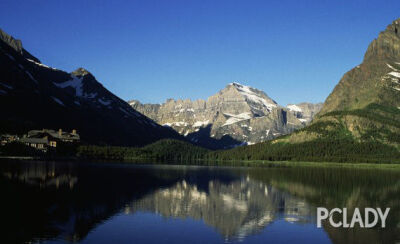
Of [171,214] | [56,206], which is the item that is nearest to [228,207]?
[171,214]

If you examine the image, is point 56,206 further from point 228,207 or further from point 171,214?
point 228,207

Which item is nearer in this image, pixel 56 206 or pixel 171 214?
pixel 56 206

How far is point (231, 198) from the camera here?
3482 inches

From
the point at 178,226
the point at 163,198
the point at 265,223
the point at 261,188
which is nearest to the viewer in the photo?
the point at 178,226

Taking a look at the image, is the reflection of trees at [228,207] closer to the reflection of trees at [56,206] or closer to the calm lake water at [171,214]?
the calm lake water at [171,214]

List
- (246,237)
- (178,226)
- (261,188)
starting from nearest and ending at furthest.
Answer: (246,237), (178,226), (261,188)

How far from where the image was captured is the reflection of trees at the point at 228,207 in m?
60.1

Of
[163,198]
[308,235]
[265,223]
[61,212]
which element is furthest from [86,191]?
[308,235]

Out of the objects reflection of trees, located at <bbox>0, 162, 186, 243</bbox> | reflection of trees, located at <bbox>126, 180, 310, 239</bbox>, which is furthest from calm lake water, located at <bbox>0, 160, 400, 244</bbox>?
reflection of trees, located at <bbox>126, 180, 310, 239</bbox>

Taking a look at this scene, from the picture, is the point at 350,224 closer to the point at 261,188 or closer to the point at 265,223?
the point at 265,223

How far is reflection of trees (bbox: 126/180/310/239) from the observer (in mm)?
60094

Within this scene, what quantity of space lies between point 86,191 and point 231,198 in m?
31.3

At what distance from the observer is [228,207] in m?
75.8

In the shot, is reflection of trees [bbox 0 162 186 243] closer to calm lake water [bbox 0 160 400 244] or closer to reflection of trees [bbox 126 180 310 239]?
calm lake water [bbox 0 160 400 244]
